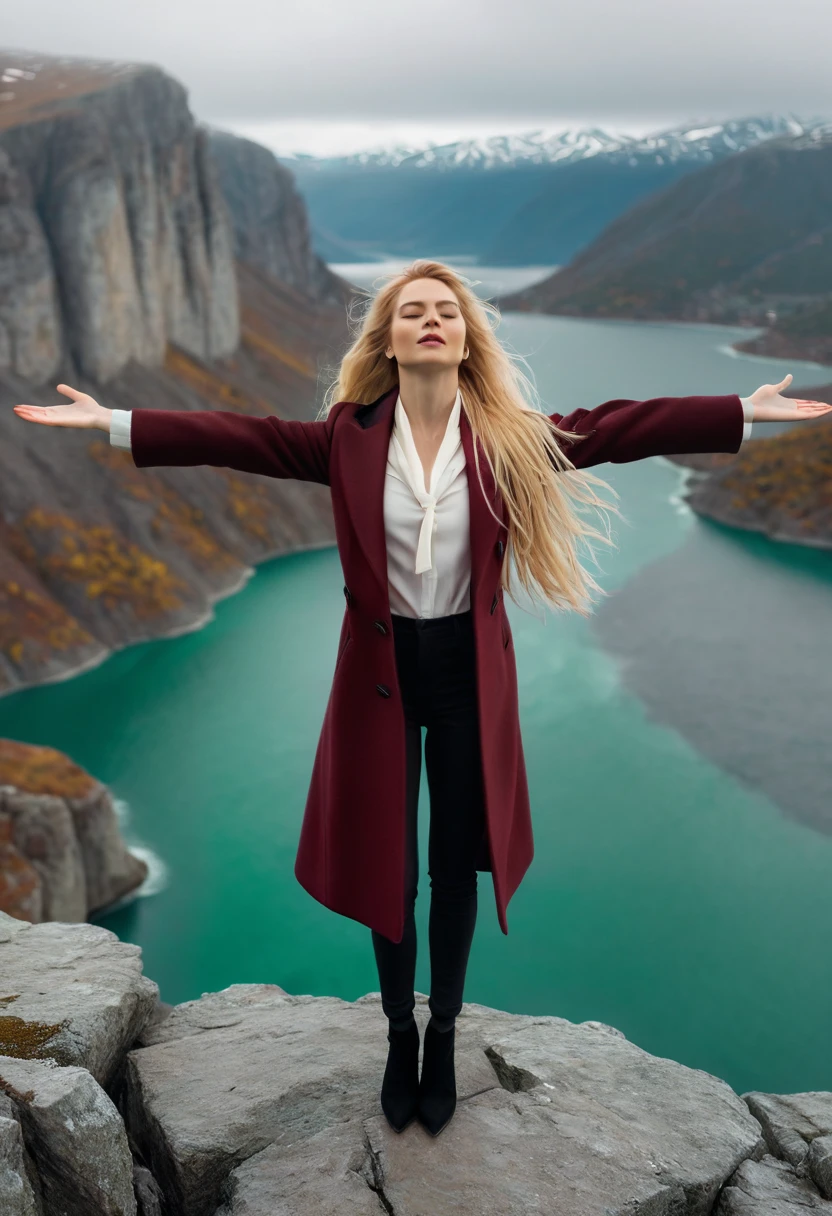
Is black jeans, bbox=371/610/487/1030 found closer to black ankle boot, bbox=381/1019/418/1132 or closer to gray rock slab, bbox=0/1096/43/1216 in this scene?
black ankle boot, bbox=381/1019/418/1132

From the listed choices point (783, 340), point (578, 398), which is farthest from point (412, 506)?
point (783, 340)

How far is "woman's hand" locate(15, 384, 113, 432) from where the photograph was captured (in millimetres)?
4428

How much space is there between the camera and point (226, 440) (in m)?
4.59

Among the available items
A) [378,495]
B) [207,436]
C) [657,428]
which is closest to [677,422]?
[657,428]

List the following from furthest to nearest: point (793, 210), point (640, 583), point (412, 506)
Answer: point (793, 210) < point (640, 583) < point (412, 506)

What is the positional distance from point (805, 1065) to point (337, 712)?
14896 mm

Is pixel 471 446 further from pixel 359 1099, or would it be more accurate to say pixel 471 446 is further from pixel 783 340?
pixel 783 340

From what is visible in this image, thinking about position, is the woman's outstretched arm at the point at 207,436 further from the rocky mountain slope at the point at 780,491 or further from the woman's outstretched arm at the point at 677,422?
the rocky mountain slope at the point at 780,491

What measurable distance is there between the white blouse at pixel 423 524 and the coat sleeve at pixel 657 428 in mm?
600

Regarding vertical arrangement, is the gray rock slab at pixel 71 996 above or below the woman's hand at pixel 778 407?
below

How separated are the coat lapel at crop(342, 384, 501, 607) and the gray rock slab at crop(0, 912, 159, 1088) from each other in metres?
2.49

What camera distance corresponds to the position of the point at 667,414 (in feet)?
15.1

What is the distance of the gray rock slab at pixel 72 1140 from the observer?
4.03 m

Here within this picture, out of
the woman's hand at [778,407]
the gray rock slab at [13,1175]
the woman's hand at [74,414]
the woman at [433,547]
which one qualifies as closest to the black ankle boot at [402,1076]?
the woman at [433,547]
